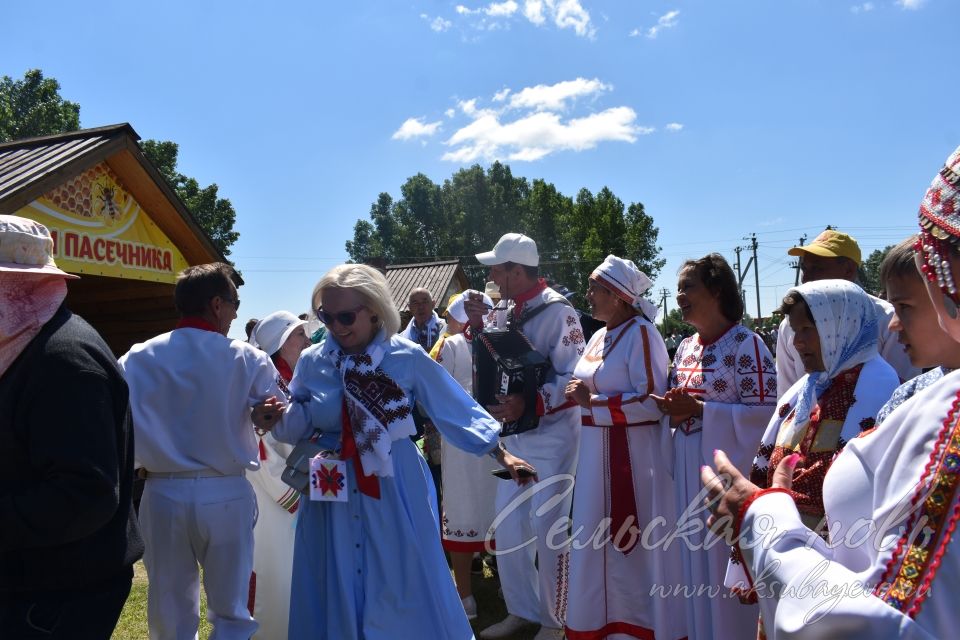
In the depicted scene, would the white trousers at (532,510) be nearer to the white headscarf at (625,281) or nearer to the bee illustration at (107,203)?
the white headscarf at (625,281)

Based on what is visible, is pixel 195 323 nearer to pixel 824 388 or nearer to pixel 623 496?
pixel 623 496

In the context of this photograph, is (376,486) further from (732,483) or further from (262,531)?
(732,483)

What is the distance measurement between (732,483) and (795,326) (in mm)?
1276

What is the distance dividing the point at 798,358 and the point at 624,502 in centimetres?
126

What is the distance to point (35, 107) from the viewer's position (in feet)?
99.3

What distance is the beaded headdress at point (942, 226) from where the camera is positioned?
3.38 ft

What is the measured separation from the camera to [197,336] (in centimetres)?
346

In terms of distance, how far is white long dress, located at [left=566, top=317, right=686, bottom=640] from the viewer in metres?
4.02

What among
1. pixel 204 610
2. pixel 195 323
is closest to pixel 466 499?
pixel 204 610

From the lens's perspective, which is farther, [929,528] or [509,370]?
[509,370]

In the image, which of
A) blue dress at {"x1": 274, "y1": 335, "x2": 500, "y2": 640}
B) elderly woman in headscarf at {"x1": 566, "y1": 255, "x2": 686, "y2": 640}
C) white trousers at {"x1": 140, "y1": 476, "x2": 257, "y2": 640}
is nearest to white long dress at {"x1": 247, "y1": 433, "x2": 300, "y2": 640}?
white trousers at {"x1": 140, "y1": 476, "x2": 257, "y2": 640}

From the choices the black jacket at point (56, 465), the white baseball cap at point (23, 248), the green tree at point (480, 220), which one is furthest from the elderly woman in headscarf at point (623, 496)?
the green tree at point (480, 220)

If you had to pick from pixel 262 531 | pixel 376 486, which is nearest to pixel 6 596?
pixel 376 486

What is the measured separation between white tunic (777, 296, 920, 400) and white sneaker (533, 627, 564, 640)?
2098 millimetres
